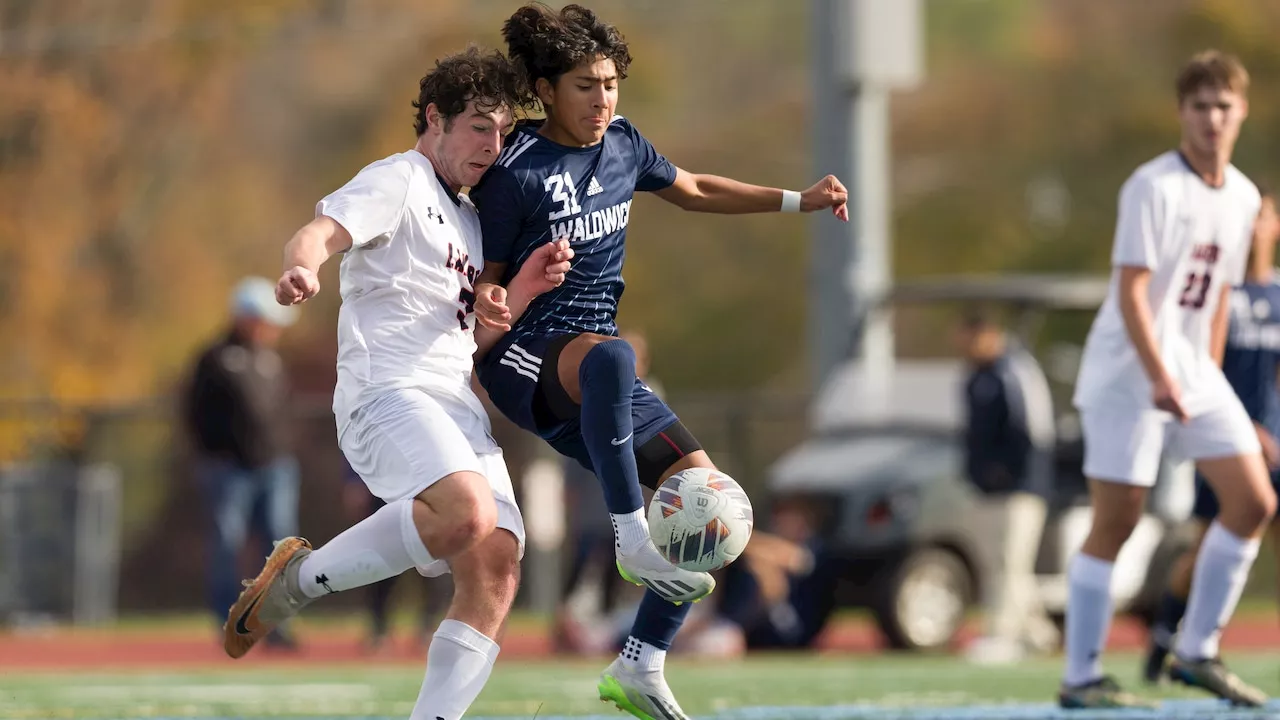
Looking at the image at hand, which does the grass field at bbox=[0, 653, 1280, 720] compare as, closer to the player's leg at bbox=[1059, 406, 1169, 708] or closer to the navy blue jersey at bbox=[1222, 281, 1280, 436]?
the player's leg at bbox=[1059, 406, 1169, 708]

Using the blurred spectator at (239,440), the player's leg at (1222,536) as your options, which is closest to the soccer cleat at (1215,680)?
the player's leg at (1222,536)

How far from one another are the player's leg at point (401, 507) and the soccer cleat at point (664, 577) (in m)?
0.55

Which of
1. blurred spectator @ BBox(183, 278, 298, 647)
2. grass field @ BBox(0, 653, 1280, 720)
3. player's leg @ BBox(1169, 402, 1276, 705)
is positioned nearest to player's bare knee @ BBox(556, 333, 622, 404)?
grass field @ BBox(0, 653, 1280, 720)

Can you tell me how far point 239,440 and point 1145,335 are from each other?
25.9 feet

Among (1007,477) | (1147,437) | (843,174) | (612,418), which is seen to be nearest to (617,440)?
(612,418)

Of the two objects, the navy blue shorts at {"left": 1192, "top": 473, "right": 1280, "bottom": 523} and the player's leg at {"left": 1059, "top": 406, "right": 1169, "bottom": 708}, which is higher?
the player's leg at {"left": 1059, "top": 406, "right": 1169, "bottom": 708}

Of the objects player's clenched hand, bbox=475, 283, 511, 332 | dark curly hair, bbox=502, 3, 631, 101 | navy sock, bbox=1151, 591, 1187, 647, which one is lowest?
navy sock, bbox=1151, 591, 1187, 647

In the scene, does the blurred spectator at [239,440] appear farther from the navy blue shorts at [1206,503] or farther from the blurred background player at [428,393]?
the blurred background player at [428,393]

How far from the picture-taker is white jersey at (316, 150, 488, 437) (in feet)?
21.0

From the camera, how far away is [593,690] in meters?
10.6

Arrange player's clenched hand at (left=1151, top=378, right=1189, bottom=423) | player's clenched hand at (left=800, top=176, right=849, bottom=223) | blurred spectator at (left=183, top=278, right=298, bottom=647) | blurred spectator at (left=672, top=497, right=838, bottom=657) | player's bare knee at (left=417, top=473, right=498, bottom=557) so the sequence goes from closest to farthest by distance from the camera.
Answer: player's bare knee at (left=417, top=473, right=498, bottom=557) → player's clenched hand at (left=800, top=176, right=849, bottom=223) → player's clenched hand at (left=1151, top=378, right=1189, bottom=423) → blurred spectator at (left=672, top=497, right=838, bottom=657) → blurred spectator at (left=183, top=278, right=298, bottom=647)

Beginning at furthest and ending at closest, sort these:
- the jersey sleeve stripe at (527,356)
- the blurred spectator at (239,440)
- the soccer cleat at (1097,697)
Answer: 1. the blurred spectator at (239,440)
2. the soccer cleat at (1097,697)
3. the jersey sleeve stripe at (527,356)

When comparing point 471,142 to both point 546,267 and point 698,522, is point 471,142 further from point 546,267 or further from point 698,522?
point 698,522

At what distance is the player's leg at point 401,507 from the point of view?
6246mm
